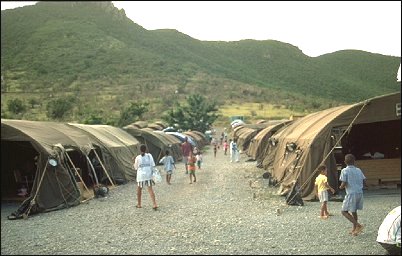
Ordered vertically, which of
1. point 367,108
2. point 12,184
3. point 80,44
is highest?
point 80,44

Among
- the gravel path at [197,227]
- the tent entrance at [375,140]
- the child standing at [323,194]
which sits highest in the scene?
the tent entrance at [375,140]

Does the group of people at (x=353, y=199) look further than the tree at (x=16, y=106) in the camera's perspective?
No

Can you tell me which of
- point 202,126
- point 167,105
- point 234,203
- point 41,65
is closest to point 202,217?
point 234,203

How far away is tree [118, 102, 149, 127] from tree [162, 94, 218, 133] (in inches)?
139

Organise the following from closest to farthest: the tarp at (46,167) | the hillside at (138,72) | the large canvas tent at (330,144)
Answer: the tarp at (46,167) < the large canvas tent at (330,144) < the hillside at (138,72)

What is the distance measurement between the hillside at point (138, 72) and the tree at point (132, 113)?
8.21 feet

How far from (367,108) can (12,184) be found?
12.8 meters

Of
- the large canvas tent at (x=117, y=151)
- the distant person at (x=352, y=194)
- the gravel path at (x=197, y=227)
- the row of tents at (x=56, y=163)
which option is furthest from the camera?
the large canvas tent at (x=117, y=151)

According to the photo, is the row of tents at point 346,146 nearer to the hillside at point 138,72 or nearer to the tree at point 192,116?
the hillside at point 138,72

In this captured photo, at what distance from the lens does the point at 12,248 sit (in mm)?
7637

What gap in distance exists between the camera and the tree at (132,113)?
56537 mm

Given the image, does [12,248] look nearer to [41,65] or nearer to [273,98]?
[41,65]

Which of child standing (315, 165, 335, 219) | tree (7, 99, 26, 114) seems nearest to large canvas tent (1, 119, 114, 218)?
child standing (315, 165, 335, 219)

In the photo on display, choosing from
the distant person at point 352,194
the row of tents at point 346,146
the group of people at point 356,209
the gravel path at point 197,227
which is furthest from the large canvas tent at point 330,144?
the distant person at point 352,194
